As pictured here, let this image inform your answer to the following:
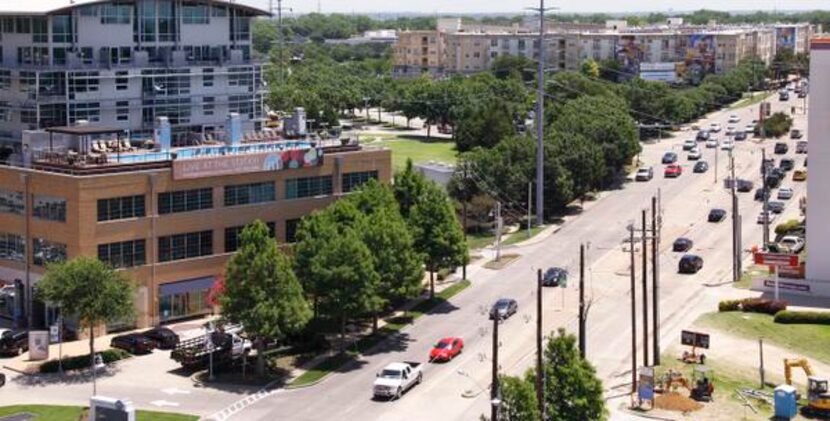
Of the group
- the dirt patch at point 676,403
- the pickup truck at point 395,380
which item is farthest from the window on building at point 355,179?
the dirt patch at point 676,403

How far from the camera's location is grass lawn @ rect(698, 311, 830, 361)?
70531 millimetres

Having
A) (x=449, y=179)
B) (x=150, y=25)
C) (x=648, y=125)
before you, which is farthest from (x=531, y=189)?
(x=648, y=125)

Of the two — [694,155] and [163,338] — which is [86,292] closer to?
[163,338]

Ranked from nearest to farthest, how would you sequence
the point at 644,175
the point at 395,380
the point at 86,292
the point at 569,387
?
the point at 569,387, the point at 395,380, the point at 86,292, the point at 644,175

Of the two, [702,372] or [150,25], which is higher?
[150,25]

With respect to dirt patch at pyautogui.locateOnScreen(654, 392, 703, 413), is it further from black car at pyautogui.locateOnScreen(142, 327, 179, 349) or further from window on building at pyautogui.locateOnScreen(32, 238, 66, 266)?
window on building at pyautogui.locateOnScreen(32, 238, 66, 266)

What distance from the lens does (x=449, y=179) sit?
109m

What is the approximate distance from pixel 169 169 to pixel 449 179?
1540 inches

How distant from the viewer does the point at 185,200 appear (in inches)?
2945

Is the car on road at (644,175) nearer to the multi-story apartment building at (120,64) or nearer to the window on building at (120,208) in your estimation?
the multi-story apartment building at (120,64)

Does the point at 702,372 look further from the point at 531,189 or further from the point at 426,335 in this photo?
the point at 531,189

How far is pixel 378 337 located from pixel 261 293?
11340 mm

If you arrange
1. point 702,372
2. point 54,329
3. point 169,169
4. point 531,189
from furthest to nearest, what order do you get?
point 531,189 < point 169,169 < point 54,329 < point 702,372

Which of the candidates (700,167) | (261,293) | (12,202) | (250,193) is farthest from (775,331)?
(700,167)
